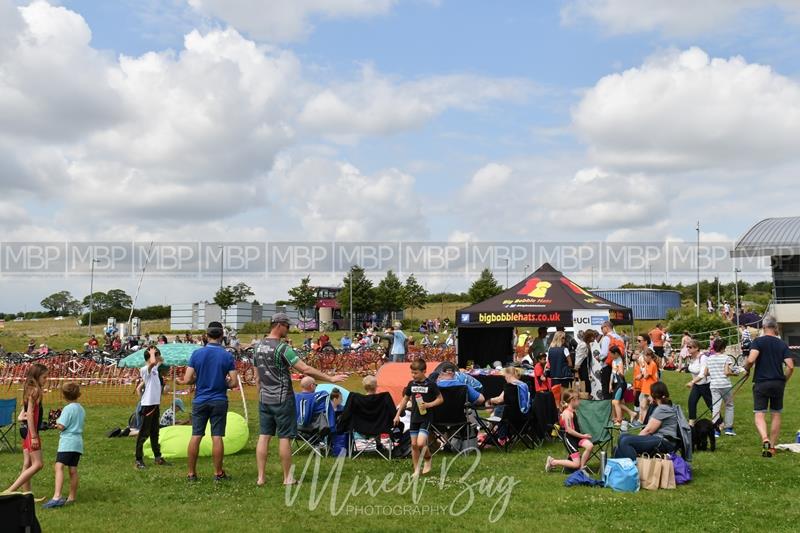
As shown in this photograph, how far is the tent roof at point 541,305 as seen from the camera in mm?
15938

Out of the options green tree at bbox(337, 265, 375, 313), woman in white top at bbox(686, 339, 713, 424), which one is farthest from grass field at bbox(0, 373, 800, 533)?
green tree at bbox(337, 265, 375, 313)

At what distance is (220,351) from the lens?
26.3 ft

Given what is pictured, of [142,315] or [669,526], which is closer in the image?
[669,526]

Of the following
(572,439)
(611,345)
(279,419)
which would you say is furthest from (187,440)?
(611,345)

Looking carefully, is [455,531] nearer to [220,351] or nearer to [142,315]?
[220,351]

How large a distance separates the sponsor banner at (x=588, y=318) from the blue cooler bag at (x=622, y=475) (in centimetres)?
770

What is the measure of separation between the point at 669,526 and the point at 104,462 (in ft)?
22.6

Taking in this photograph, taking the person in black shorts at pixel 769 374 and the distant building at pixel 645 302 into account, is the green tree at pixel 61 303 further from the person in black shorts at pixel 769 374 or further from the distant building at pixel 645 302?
the person in black shorts at pixel 769 374

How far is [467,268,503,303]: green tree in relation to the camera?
2459 inches

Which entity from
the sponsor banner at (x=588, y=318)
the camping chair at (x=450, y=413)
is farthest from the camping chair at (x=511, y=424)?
the sponsor banner at (x=588, y=318)

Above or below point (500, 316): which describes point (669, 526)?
below

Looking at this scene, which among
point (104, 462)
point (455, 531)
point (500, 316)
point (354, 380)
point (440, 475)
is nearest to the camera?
point (455, 531)

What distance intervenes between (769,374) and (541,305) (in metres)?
7.11

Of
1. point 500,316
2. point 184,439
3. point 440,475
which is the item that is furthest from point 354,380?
point 440,475
